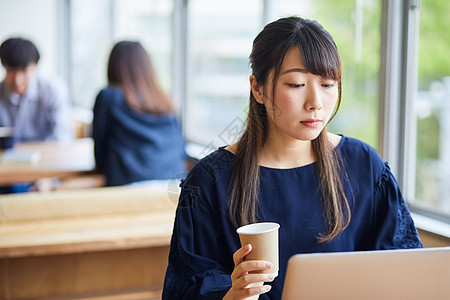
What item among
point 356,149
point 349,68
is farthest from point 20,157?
point 356,149

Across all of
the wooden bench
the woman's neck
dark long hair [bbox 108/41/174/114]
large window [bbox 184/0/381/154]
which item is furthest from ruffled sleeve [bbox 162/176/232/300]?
dark long hair [bbox 108/41/174/114]

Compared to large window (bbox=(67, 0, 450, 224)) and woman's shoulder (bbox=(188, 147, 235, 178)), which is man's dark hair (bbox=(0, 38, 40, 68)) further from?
woman's shoulder (bbox=(188, 147, 235, 178))

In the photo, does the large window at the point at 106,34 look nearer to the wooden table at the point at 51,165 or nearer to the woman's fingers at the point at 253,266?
the wooden table at the point at 51,165

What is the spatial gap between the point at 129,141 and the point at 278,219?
2161 mm

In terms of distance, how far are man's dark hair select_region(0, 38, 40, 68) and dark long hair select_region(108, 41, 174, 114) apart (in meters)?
0.88

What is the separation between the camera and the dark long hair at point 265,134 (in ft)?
4.23

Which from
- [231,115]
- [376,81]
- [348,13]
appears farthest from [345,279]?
[231,115]

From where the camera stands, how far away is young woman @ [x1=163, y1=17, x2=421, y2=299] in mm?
1285

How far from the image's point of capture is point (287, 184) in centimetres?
141

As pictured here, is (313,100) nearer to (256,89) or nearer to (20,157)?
(256,89)

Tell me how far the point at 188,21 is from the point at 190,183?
3701mm

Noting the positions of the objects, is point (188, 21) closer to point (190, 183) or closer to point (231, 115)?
point (231, 115)

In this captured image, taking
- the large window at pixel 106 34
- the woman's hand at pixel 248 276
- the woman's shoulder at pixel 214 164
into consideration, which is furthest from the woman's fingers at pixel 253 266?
the large window at pixel 106 34

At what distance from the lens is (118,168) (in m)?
3.47
